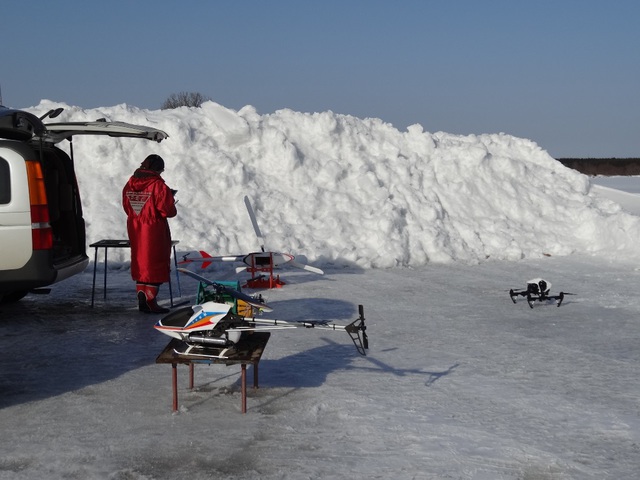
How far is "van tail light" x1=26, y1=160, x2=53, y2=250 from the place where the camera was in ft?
19.4

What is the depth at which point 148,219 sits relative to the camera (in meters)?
8.74

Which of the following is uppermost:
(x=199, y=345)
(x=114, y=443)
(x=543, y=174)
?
(x=543, y=174)

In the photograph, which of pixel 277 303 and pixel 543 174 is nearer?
pixel 277 303

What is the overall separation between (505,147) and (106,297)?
12585mm

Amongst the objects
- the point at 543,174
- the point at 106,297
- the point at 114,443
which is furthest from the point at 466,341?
the point at 543,174

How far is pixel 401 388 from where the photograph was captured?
6.09m

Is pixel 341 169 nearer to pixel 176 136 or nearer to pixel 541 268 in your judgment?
pixel 176 136

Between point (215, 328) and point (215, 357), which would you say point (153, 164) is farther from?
point (215, 357)

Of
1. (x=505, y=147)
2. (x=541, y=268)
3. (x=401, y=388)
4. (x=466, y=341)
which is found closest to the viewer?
(x=401, y=388)

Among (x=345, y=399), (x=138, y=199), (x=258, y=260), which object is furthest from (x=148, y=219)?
(x=345, y=399)

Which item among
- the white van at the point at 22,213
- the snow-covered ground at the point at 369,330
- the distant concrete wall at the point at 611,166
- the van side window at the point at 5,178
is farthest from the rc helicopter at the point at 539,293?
the distant concrete wall at the point at 611,166

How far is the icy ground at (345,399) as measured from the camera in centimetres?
455

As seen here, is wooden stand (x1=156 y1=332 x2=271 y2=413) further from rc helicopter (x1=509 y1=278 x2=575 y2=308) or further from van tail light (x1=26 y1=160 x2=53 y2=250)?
rc helicopter (x1=509 y1=278 x2=575 y2=308)

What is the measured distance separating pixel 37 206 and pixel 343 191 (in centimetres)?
1029
